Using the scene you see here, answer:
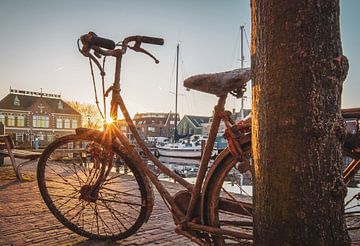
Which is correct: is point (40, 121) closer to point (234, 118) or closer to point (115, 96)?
point (234, 118)

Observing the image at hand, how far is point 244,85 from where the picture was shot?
5.69 feet

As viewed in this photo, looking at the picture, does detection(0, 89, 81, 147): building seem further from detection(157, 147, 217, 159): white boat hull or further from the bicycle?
the bicycle

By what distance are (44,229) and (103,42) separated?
6.19 ft

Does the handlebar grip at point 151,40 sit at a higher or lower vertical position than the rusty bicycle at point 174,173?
higher

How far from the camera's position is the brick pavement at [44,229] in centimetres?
262

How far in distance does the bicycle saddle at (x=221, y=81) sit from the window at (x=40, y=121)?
49049 mm

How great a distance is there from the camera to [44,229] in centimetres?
295

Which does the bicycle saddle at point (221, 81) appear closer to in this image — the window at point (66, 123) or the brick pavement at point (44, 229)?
the brick pavement at point (44, 229)

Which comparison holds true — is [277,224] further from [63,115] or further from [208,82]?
[63,115]

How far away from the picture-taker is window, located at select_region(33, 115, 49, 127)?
151ft

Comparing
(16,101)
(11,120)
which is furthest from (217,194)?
(16,101)

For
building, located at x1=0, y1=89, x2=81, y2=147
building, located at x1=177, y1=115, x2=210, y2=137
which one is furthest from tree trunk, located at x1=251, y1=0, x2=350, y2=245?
building, located at x1=177, y1=115, x2=210, y2=137

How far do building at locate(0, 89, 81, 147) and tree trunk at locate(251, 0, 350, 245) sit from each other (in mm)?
44690

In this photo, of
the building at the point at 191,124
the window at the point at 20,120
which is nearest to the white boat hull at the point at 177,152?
the window at the point at 20,120
